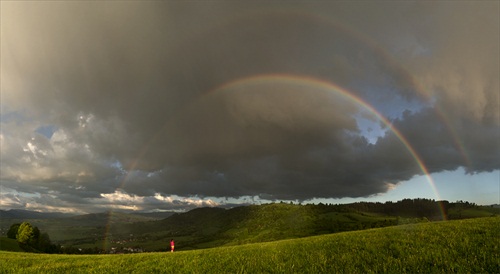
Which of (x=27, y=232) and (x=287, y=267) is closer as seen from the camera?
(x=287, y=267)

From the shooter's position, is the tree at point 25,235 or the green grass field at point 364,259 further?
the tree at point 25,235

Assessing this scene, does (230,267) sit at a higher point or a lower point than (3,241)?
higher

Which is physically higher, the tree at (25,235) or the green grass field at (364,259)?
the green grass field at (364,259)

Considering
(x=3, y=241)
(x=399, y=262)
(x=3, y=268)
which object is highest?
(x=399, y=262)

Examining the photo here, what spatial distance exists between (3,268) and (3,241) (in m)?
104

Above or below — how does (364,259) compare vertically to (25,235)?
above

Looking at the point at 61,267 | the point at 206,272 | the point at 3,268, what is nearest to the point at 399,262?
the point at 206,272

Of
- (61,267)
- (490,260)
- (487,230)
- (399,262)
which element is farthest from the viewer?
(61,267)

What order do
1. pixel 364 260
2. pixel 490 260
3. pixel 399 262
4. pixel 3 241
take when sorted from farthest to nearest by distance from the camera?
1. pixel 3 241
2. pixel 364 260
3. pixel 399 262
4. pixel 490 260

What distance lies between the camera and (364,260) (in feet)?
44.5

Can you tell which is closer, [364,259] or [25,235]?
[364,259]

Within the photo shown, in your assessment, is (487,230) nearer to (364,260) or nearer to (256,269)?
(364,260)

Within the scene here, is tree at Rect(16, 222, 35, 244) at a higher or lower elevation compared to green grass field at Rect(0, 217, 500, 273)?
lower

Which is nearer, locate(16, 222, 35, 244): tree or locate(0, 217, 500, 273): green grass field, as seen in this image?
locate(0, 217, 500, 273): green grass field
